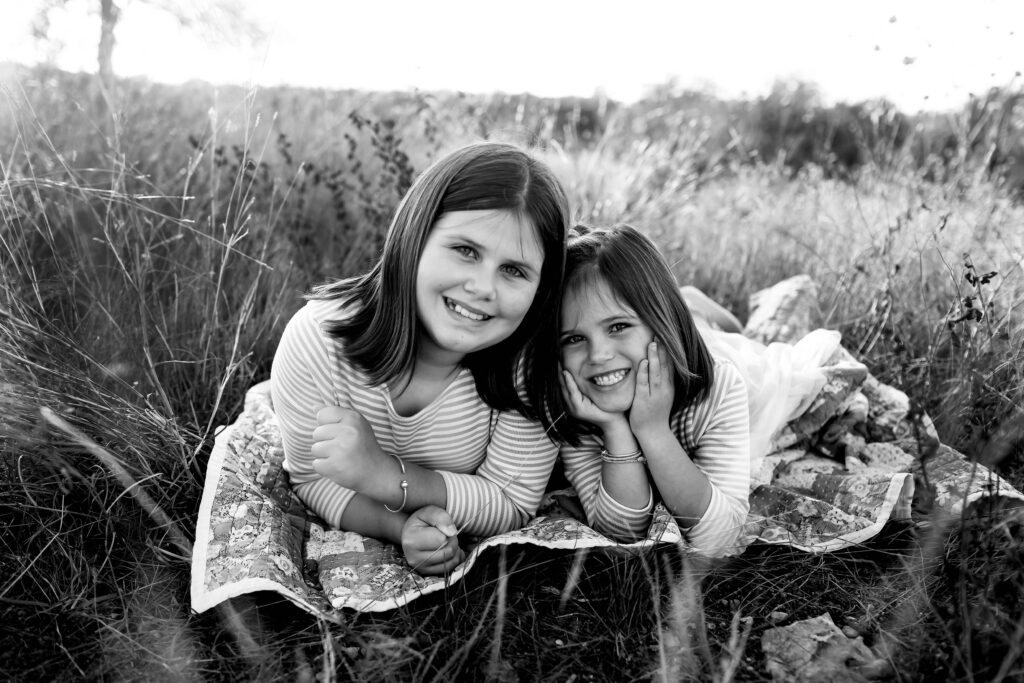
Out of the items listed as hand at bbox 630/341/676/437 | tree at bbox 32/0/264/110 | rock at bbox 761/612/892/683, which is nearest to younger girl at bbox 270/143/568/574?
hand at bbox 630/341/676/437

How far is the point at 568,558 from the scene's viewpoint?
77.9 inches

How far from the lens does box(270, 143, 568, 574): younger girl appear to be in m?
1.86

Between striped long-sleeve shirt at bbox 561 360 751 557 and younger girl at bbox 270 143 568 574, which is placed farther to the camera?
striped long-sleeve shirt at bbox 561 360 751 557

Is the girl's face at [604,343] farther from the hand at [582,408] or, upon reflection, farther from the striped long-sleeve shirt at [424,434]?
the striped long-sleeve shirt at [424,434]

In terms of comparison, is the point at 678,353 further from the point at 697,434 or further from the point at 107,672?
the point at 107,672

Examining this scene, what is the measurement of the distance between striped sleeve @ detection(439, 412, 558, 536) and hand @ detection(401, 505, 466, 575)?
14 cm

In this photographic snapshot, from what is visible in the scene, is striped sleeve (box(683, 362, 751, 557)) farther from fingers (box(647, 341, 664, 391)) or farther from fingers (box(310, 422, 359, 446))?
fingers (box(310, 422, 359, 446))

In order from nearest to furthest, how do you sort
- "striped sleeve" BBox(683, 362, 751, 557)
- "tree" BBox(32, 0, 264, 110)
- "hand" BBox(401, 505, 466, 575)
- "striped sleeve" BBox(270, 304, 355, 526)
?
1. "hand" BBox(401, 505, 466, 575)
2. "striped sleeve" BBox(270, 304, 355, 526)
3. "striped sleeve" BBox(683, 362, 751, 557)
4. "tree" BBox(32, 0, 264, 110)

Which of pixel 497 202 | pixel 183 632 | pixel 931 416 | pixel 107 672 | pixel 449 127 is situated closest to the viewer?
pixel 107 672

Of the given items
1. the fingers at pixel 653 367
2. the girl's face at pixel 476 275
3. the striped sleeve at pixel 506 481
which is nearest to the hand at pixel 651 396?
the fingers at pixel 653 367

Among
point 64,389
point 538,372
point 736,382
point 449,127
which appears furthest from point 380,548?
point 449,127

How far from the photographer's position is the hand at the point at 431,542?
1.86 m

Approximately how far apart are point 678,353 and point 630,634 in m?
0.74

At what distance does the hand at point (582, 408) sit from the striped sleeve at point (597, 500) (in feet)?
0.47
